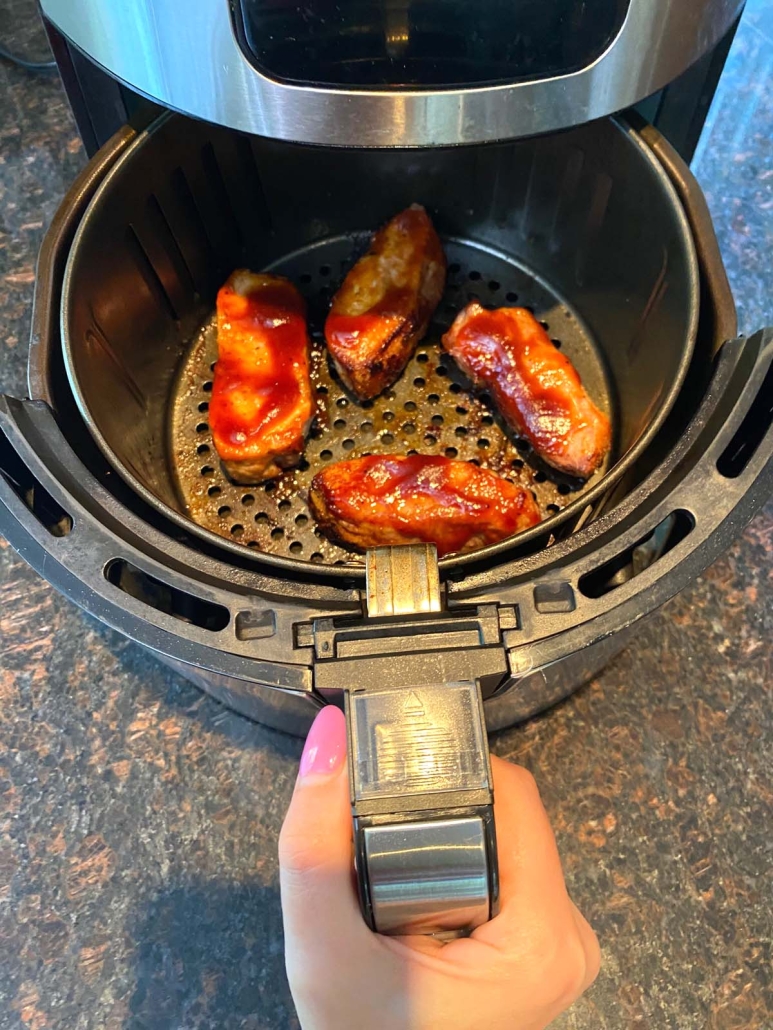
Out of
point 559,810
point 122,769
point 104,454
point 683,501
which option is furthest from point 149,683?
point 683,501

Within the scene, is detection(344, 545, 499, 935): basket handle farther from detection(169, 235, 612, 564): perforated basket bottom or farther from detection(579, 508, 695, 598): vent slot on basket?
detection(169, 235, 612, 564): perforated basket bottom

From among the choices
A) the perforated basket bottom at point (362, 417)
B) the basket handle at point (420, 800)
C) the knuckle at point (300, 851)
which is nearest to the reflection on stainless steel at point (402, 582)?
the basket handle at point (420, 800)

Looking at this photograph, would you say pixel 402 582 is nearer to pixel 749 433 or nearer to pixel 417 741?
pixel 417 741

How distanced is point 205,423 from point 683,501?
537 millimetres

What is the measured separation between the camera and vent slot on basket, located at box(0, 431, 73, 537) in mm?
565

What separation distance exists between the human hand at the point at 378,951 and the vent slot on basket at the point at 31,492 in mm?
252

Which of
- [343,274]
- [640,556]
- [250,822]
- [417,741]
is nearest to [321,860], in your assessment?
[417,741]

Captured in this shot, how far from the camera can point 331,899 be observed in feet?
1.68

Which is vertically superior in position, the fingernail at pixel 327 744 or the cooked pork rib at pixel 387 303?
the cooked pork rib at pixel 387 303

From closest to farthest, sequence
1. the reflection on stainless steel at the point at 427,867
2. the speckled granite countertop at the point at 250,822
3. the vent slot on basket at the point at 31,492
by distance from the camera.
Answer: the reflection on stainless steel at the point at 427,867, the vent slot on basket at the point at 31,492, the speckled granite countertop at the point at 250,822

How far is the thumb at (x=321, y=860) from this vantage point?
20.0 inches

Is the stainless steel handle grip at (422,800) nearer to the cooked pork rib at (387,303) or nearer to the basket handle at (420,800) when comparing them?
the basket handle at (420,800)

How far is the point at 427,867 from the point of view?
17.6 inches

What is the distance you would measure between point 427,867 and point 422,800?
0.04 m
